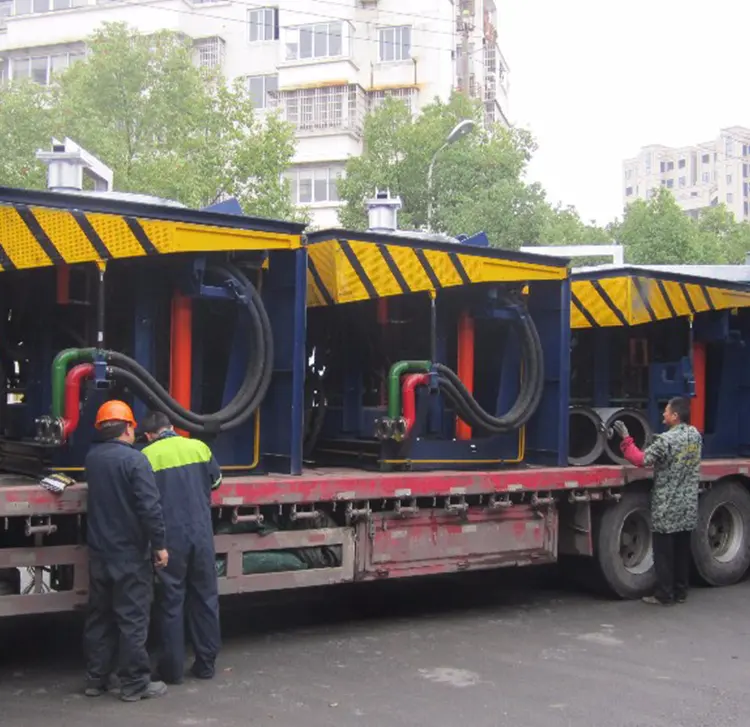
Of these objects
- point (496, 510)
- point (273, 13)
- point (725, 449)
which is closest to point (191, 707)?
point (496, 510)

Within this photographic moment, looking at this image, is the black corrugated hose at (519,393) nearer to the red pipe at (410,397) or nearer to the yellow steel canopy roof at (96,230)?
the red pipe at (410,397)

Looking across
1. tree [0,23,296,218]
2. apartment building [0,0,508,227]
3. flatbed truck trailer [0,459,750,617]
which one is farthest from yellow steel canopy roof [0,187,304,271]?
apartment building [0,0,508,227]

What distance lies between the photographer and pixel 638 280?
8.91m

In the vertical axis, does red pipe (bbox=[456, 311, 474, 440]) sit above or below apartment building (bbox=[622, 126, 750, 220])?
below

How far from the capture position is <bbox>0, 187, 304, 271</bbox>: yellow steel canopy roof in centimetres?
575

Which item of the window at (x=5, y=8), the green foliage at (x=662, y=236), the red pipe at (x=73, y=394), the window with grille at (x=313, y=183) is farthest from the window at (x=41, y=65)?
the red pipe at (x=73, y=394)

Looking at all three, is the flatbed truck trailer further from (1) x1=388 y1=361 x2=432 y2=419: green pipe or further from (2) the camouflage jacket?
(1) x1=388 y1=361 x2=432 y2=419: green pipe

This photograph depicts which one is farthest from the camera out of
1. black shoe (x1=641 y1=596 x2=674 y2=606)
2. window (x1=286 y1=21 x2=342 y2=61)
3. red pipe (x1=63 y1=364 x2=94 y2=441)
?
window (x1=286 y1=21 x2=342 y2=61)

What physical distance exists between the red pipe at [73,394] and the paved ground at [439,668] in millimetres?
1481

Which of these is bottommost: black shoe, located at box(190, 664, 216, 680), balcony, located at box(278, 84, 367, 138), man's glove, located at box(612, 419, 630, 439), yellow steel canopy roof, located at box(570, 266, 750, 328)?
black shoe, located at box(190, 664, 216, 680)

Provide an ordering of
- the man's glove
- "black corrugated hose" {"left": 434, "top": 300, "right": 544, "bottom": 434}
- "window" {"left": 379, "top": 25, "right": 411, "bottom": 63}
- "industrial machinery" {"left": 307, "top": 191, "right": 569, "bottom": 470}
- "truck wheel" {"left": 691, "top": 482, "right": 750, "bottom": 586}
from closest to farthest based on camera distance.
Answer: "industrial machinery" {"left": 307, "top": 191, "right": 569, "bottom": 470}, "black corrugated hose" {"left": 434, "top": 300, "right": 544, "bottom": 434}, the man's glove, "truck wheel" {"left": 691, "top": 482, "right": 750, "bottom": 586}, "window" {"left": 379, "top": 25, "right": 411, "bottom": 63}

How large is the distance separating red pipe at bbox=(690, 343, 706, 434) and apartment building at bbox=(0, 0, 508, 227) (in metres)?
27.6

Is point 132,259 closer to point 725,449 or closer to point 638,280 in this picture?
point 638,280

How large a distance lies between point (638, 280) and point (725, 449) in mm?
2347
